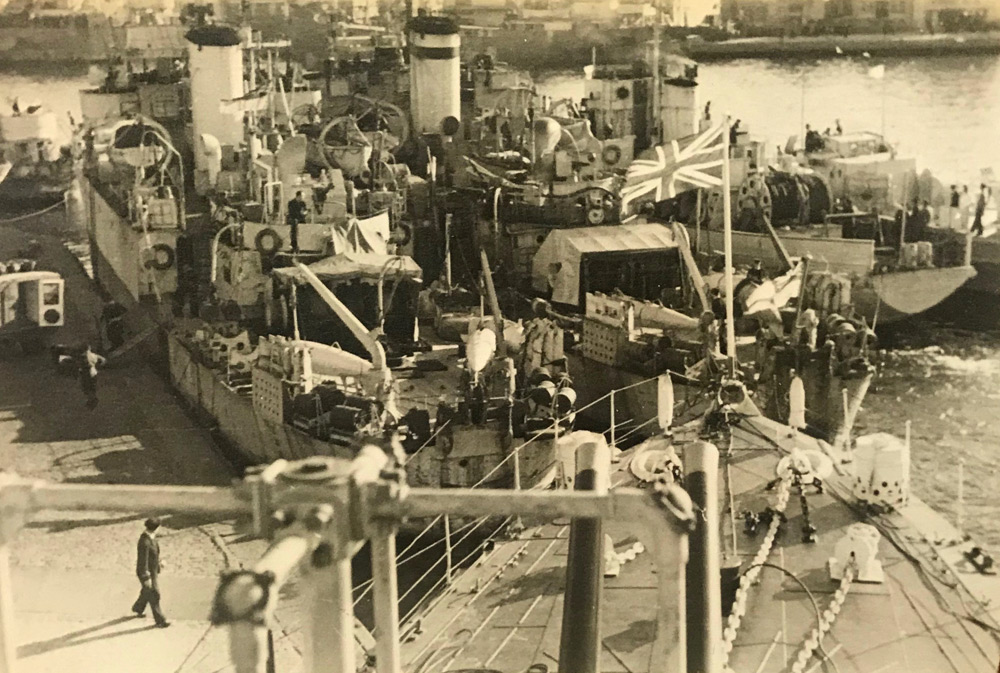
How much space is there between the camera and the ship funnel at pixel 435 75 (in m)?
6.40

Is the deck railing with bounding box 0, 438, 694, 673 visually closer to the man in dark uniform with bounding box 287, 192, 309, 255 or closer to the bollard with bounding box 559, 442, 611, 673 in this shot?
the bollard with bounding box 559, 442, 611, 673

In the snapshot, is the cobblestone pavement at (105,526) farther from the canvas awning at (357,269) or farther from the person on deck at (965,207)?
the person on deck at (965,207)

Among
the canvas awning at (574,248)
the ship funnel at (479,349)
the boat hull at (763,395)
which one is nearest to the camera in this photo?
the ship funnel at (479,349)

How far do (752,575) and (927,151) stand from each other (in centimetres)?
333

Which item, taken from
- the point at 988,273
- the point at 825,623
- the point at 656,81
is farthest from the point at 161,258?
the point at 988,273

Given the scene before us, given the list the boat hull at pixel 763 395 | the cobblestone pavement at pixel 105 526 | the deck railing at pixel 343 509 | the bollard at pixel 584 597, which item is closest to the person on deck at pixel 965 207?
the boat hull at pixel 763 395

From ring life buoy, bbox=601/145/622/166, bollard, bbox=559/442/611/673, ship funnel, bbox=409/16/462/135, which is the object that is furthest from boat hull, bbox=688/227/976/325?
bollard, bbox=559/442/611/673

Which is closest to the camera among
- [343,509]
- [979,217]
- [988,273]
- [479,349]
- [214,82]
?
[343,509]

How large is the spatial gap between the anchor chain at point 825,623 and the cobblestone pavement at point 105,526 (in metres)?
1.96

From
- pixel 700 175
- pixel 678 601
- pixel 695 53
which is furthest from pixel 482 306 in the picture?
pixel 678 601

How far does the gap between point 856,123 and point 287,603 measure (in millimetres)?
4634

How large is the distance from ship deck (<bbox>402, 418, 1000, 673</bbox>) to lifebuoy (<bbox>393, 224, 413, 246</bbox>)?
8.81ft

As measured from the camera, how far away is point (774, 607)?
173 inches

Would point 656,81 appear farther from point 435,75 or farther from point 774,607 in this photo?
point 774,607
